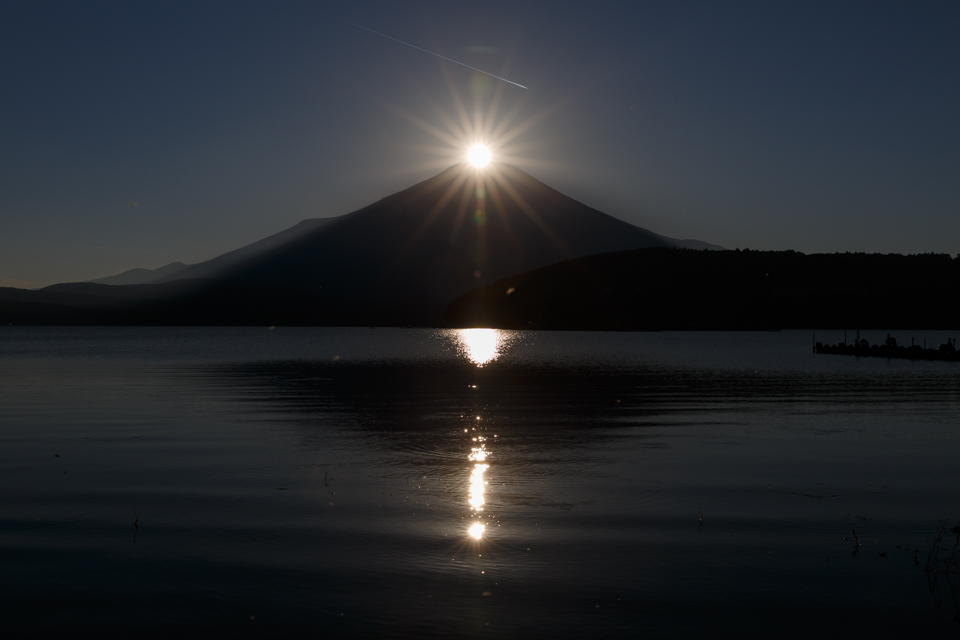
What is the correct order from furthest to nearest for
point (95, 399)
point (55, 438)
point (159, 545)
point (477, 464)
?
point (95, 399) → point (55, 438) → point (477, 464) → point (159, 545)

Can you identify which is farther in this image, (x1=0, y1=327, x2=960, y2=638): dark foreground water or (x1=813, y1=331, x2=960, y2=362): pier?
(x1=813, y1=331, x2=960, y2=362): pier

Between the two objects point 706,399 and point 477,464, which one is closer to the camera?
point 477,464

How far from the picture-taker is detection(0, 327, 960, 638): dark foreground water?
30.5ft

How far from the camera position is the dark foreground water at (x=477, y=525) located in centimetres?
929

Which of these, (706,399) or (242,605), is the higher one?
(706,399)

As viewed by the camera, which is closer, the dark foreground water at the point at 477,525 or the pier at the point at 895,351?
the dark foreground water at the point at 477,525

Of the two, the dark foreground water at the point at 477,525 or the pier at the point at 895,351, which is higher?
the pier at the point at 895,351

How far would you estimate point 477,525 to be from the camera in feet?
43.0

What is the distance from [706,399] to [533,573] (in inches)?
1135

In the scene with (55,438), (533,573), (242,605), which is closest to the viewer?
(242,605)

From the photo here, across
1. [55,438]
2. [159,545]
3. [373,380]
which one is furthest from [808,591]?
[373,380]

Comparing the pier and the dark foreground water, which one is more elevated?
the pier

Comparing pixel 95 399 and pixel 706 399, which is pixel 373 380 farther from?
pixel 706 399

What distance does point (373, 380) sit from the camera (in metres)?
51.5
